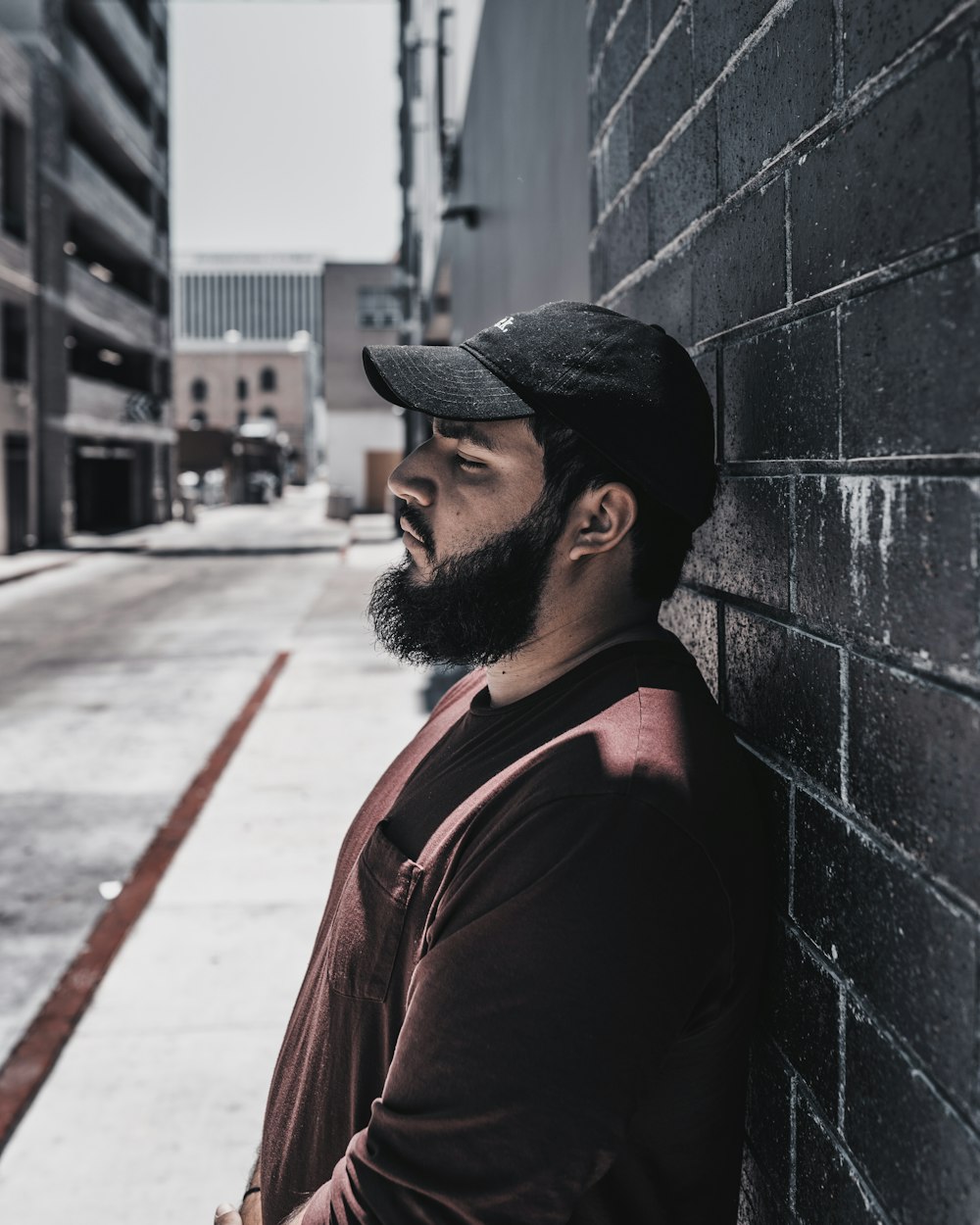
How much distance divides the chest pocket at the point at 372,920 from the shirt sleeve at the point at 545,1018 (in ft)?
0.79

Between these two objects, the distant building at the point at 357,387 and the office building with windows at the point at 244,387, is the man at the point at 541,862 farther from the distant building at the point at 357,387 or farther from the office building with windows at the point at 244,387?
the office building with windows at the point at 244,387

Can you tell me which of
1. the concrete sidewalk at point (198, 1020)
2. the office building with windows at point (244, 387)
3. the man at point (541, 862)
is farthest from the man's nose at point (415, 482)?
the office building with windows at point (244, 387)

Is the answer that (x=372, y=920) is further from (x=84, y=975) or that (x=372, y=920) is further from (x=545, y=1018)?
(x=84, y=975)

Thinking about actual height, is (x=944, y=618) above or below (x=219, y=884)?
→ above

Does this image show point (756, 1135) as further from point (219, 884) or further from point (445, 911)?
point (219, 884)

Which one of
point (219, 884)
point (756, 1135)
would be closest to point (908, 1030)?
point (756, 1135)

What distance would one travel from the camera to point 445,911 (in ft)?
4.28

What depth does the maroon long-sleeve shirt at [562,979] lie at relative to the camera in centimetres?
118

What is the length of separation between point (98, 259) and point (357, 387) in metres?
16.2

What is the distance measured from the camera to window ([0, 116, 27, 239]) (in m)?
27.6

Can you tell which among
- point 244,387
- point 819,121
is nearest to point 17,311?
point 819,121

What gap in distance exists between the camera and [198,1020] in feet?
13.4

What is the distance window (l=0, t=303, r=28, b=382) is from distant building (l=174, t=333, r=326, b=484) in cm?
6667

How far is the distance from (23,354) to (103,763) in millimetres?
23473
